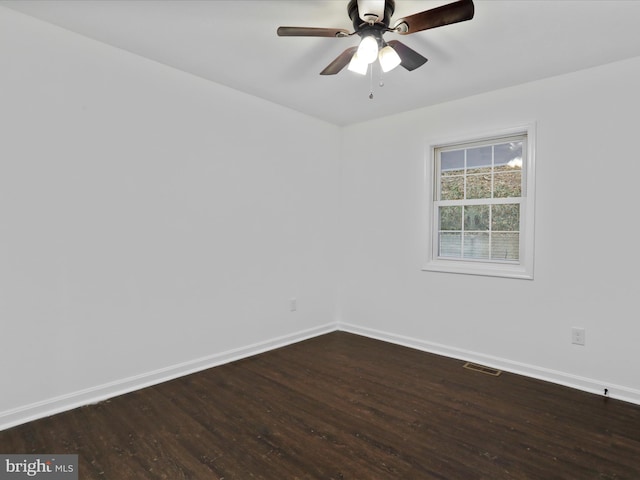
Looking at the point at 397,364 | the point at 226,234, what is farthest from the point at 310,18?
the point at 397,364

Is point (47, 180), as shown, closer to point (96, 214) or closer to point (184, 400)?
point (96, 214)

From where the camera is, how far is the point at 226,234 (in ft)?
10.8

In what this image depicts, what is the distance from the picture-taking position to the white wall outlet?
2.82 meters

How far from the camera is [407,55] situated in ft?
7.36

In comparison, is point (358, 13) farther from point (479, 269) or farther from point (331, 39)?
point (479, 269)

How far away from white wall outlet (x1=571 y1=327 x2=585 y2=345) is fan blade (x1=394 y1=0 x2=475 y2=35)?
7.92ft

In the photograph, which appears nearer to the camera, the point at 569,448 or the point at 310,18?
the point at 569,448

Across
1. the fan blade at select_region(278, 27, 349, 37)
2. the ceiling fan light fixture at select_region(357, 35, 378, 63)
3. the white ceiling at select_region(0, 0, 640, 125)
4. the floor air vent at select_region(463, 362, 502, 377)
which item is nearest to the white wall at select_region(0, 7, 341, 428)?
the white ceiling at select_region(0, 0, 640, 125)

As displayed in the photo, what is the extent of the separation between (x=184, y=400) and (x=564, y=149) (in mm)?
3408

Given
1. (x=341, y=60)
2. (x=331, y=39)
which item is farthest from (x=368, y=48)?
(x=331, y=39)

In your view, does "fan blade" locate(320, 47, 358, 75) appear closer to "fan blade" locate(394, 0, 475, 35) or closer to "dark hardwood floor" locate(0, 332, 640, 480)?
"fan blade" locate(394, 0, 475, 35)

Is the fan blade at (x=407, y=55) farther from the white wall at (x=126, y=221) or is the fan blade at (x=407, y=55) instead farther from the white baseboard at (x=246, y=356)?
the white baseboard at (x=246, y=356)

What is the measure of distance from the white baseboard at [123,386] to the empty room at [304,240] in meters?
0.01

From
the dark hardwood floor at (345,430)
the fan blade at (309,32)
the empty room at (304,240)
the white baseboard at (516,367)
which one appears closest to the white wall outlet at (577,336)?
the empty room at (304,240)
